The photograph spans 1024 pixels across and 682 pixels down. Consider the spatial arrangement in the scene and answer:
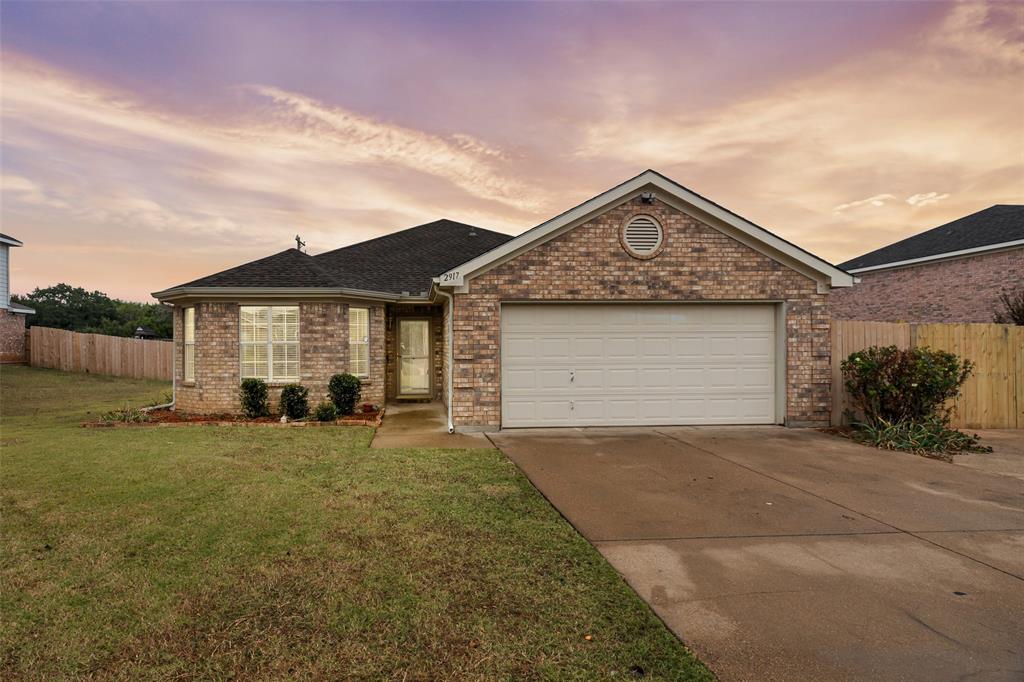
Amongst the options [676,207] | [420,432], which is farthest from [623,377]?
[420,432]

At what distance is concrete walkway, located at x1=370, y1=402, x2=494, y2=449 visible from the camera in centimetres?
862

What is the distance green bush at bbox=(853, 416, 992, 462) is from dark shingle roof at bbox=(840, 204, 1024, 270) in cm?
1203

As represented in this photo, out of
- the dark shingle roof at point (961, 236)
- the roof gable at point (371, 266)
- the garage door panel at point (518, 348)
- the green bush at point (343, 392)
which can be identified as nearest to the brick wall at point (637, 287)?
the garage door panel at point (518, 348)

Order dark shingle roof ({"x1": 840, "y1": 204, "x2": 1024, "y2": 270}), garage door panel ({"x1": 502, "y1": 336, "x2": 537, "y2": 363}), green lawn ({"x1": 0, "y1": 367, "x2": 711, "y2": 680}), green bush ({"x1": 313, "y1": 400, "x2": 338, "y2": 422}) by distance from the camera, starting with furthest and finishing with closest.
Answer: dark shingle roof ({"x1": 840, "y1": 204, "x2": 1024, "y2": 270}), green bush ({"x1": 313, "y1": 400, "x2": 338, "y2": 422}), garage door panel ({"x1": 502, "y1": 336, "x2": 537, "y2": 363}), green lawn ({"x1": 0, "y1": 367, "x2": 711, "y2": 680})

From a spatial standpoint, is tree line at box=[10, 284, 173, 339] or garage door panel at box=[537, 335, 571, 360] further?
→ tree line at box=[10, 284, 173, 339]

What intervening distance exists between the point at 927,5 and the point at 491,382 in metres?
11.1

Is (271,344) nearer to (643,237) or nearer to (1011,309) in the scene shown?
(643,237)

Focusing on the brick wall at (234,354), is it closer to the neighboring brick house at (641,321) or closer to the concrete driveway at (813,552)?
the neighboring brick house at (641,321)

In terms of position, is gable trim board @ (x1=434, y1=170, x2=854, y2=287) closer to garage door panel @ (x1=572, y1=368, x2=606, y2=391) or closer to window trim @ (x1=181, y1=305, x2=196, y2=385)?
garage door panel @ (x1=572, y1=368, x2=606, y2=391)

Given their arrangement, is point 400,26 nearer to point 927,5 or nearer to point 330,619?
point 927,5

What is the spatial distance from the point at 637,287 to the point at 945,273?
15.7m

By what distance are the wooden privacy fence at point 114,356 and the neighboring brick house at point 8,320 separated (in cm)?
204

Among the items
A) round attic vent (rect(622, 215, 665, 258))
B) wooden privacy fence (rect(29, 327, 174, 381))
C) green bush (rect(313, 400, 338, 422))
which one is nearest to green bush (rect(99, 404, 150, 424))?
green bush (rect(313, 400, 338, 422))

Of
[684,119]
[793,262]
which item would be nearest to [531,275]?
[793,262]
